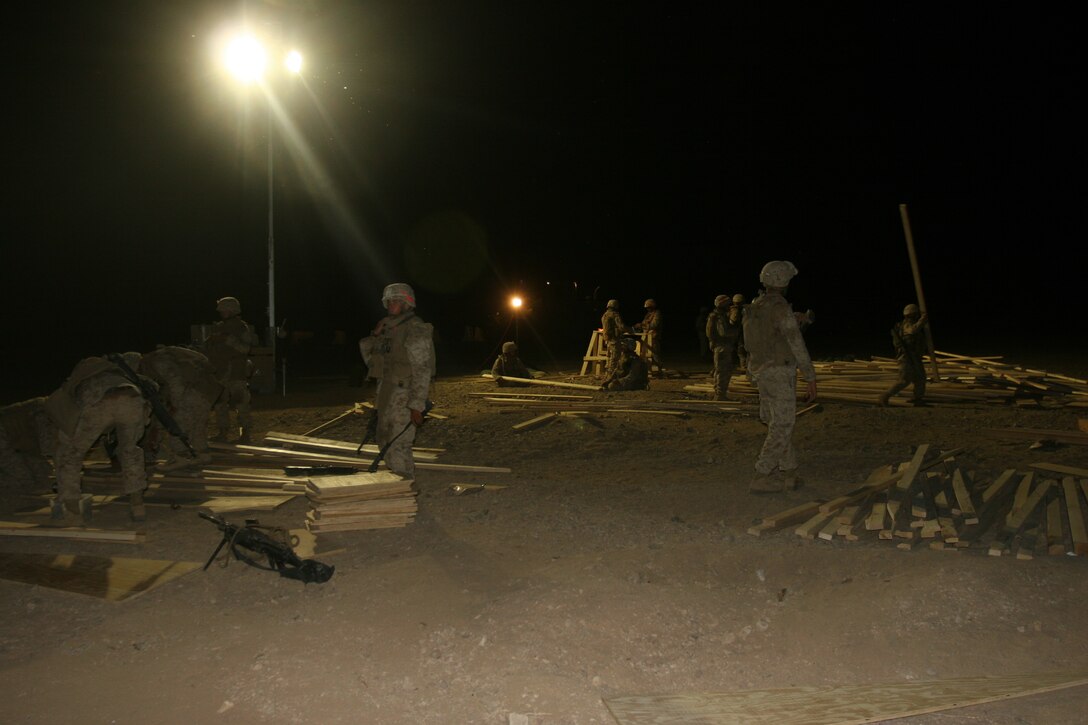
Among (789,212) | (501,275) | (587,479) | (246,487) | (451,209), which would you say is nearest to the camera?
(246,487)

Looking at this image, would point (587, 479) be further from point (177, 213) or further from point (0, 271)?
point (0, 271)

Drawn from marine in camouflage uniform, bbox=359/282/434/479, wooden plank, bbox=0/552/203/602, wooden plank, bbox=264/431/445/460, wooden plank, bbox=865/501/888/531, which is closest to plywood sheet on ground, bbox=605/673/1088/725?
wooden plank, bbox=865/501/888/531

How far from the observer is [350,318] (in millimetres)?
37781

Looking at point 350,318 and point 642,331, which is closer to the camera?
point 642,331

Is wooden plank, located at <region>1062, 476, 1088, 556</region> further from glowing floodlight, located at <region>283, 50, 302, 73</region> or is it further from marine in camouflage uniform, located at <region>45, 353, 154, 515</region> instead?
glowing floodlight, located at <region>283, 50, 302, 73</region>

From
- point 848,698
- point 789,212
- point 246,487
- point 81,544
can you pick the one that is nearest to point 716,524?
point 848,698

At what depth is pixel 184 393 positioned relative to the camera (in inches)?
392

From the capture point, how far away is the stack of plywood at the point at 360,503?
7.21 m

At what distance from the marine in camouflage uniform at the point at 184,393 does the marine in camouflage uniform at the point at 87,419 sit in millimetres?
1768

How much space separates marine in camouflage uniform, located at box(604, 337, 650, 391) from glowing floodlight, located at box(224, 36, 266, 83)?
31.1 feet

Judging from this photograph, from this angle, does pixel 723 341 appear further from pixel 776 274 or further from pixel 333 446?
pixel 333 446

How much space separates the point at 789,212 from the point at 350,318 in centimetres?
3744

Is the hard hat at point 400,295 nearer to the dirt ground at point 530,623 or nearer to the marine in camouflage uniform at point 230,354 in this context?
the dirt ground at point 530,623

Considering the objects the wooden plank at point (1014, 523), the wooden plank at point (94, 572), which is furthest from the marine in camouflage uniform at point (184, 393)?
the wooden plank at point (1014, 523)
